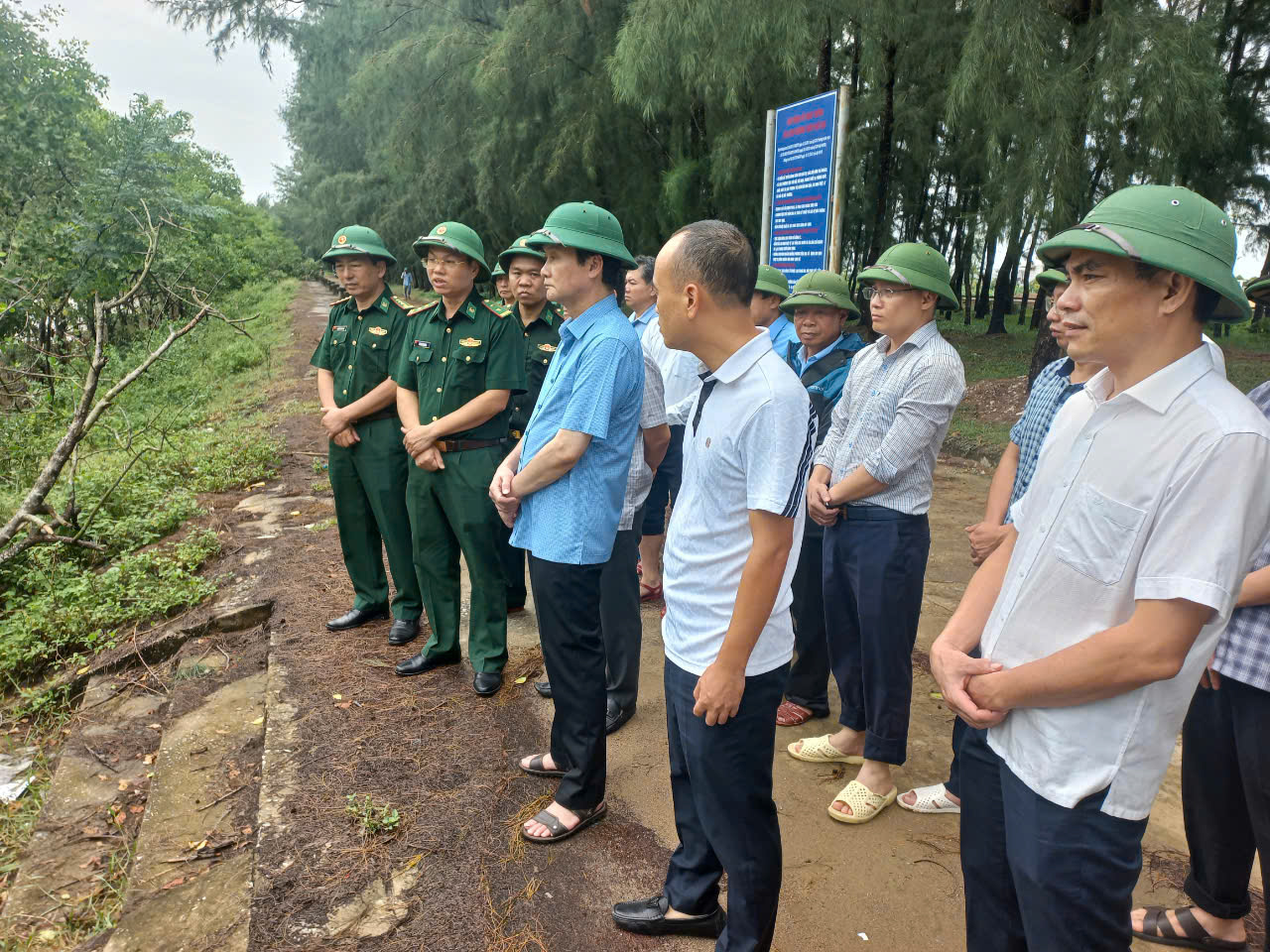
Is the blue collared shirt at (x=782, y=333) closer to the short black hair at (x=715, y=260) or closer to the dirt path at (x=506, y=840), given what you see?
the dirt path at (x=506, y=840)

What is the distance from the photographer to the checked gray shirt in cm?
252

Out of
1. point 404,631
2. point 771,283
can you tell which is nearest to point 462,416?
point 404,631

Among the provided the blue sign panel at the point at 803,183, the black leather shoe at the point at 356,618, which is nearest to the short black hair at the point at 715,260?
the black leather shoe at the point at 356,618

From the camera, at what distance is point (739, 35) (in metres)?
7.58

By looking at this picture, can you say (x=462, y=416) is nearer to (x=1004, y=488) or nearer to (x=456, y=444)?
(x=456, y=444)

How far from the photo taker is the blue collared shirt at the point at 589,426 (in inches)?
97.0

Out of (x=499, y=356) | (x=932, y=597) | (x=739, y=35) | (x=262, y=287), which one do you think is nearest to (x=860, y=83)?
(x=739, y=35)

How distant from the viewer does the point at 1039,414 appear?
8.27ft

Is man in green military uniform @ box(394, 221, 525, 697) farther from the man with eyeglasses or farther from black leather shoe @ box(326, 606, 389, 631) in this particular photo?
the man with eyeglasses

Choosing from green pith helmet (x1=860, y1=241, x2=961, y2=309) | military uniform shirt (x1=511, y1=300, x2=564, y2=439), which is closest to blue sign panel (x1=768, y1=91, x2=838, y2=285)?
military uniform shirt (x1=511, y1=300, x2=564, y2=439)

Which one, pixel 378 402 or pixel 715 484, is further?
pixel 378 402

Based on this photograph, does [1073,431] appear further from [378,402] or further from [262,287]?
[262,287]

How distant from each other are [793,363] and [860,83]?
32.1 ft

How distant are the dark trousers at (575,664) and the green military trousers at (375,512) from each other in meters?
1.57
